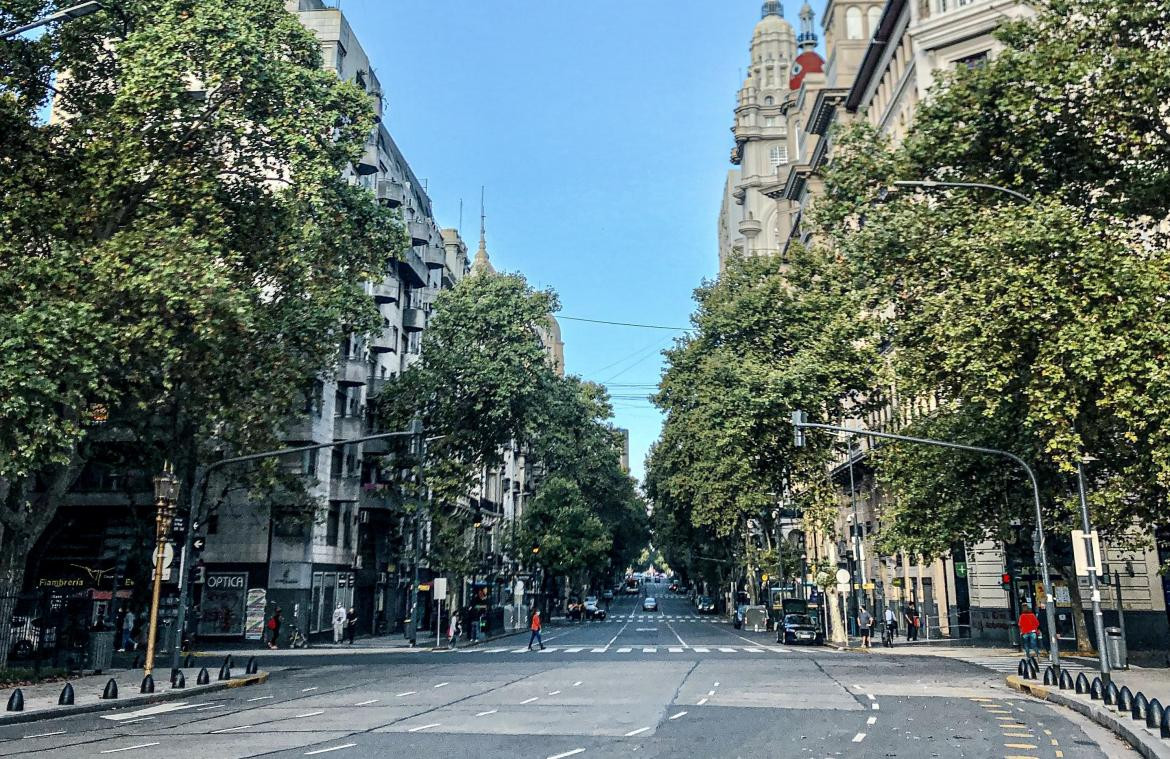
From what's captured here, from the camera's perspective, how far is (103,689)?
2186cm

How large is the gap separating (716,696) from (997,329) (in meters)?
10.3

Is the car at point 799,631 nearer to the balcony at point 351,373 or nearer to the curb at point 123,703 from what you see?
the balcony at point 351,373

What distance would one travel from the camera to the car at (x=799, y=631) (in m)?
43.8

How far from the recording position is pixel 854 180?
2702 cm

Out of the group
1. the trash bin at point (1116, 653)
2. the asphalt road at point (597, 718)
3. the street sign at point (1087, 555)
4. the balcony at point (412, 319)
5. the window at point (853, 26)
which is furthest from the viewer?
the window at point (853, 26)

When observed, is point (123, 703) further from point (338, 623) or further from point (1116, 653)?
point (338, 623)

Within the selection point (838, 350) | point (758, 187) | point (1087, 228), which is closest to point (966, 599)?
point (838, 350)

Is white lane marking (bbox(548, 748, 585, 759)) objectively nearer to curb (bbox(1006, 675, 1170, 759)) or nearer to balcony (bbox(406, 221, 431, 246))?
curb (bbox(1006, 675, 1170, 759))

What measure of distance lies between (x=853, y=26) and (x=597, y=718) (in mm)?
57293

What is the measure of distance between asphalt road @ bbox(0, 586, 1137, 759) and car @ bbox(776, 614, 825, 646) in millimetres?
15950

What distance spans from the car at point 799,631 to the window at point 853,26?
1501 inches

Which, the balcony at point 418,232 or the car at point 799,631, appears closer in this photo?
the car at point 799,631

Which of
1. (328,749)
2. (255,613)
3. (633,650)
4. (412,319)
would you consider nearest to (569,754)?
(328,749)

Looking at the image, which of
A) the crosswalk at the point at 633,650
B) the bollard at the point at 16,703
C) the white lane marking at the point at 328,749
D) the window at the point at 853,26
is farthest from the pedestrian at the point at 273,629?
the window at the point at 853,26
